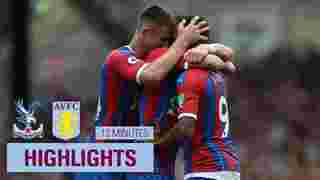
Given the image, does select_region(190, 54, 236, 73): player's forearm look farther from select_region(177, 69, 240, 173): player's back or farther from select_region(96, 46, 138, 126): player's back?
select_region(96, 46, 138, 126): player's back

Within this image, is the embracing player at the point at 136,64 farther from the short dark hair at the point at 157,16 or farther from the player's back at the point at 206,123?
the player's back at the point at 206,123

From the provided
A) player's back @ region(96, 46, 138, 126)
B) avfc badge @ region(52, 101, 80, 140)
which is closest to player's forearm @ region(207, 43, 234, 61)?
player's back @ region(96, 46, 138, 126)

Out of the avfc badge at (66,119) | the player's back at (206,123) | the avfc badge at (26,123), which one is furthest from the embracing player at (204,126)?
the avfc badge at (26,123)

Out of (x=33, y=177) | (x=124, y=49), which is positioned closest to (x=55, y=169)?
(x=33, y=177)

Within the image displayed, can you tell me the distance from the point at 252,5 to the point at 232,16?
116 mm

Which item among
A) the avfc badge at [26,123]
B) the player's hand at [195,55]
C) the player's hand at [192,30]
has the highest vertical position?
the player's hand at [192,30]

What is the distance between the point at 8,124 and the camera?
692cm

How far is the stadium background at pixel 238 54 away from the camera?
682cm

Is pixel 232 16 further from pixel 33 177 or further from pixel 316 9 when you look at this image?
pixel 33 177

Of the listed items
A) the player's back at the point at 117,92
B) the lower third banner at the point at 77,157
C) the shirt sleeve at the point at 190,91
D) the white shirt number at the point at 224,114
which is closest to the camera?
the shirt sleeve at the point at 190,91

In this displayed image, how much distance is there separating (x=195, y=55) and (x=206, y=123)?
0.36m

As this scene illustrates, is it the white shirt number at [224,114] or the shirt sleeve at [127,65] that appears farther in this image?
the shirt sleeve at [127,65]

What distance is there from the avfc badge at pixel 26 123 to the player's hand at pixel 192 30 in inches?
33.1

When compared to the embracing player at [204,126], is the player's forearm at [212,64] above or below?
above
